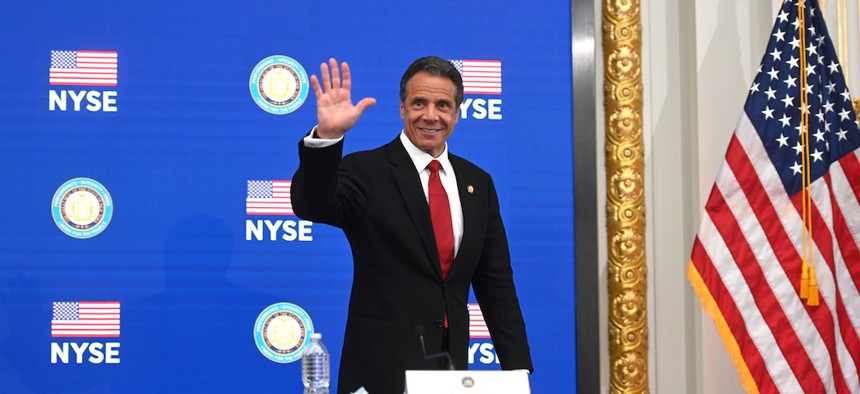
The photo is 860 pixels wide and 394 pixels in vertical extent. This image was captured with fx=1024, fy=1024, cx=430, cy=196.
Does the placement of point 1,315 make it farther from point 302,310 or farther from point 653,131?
point 653,131

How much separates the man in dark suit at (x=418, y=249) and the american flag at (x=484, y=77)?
1299 mm

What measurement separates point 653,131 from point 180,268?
2.08m

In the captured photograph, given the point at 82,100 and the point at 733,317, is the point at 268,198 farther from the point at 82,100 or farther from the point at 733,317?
the point at 733,317

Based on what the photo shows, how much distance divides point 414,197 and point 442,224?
0.38ft

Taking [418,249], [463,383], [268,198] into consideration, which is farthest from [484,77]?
[463,383]

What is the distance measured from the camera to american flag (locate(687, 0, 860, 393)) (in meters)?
3.88

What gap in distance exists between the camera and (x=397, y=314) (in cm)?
288

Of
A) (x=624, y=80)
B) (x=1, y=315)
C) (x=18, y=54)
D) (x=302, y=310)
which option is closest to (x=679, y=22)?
(x=624, y=80)

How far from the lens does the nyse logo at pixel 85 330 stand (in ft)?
13.4

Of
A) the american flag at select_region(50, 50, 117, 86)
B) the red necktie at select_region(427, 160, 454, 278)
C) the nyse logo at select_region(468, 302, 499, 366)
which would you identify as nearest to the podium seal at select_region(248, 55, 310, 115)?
the american flag at select_region(50, 50, 117, 86)

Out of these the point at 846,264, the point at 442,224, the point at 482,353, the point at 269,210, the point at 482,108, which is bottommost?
the point at 482,353

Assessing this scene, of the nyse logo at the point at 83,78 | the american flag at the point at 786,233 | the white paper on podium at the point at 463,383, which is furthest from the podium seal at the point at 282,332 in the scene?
the white paper on podium at the point at 463,383

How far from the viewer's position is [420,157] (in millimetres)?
3053

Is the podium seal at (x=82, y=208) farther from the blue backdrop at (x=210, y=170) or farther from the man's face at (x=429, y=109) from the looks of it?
the man's face at (x=429, y=109)
